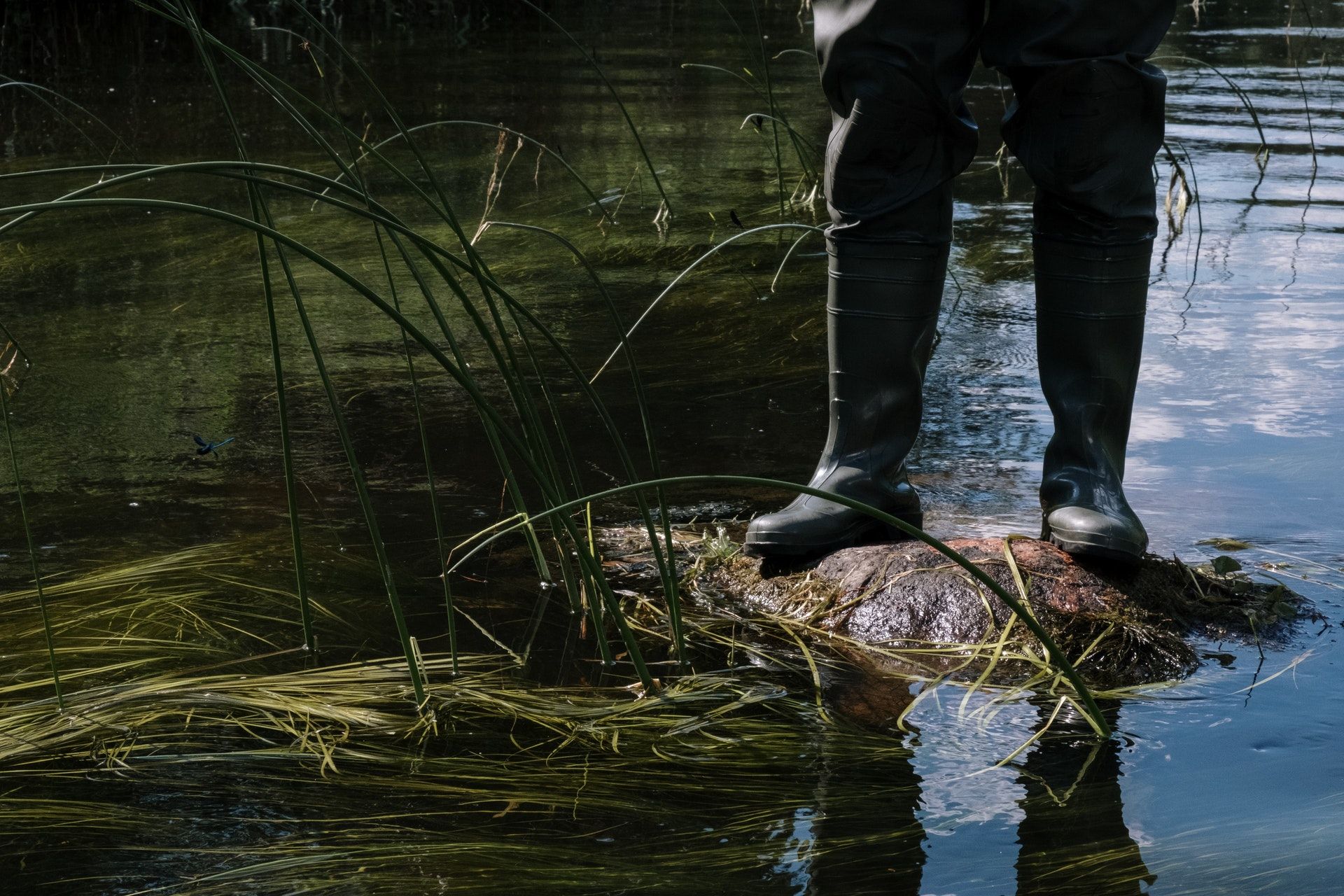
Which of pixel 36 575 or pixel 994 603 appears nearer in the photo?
pixel 36 575

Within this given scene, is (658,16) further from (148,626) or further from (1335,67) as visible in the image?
(148,626)

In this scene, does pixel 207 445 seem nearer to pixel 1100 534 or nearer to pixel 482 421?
pixel 482 421

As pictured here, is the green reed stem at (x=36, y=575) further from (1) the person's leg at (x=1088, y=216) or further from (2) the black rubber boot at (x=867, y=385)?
(1) the person's leg at (x=1088, y=216)

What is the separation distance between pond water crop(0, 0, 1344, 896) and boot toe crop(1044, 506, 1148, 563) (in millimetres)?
166

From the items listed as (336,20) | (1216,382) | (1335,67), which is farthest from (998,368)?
(336,20)

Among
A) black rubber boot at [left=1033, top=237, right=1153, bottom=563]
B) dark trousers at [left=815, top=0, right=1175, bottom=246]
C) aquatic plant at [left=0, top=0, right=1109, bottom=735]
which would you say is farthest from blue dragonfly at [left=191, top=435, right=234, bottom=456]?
black rubber boot at [left=1033, top=237, right=1153, bottom=563]

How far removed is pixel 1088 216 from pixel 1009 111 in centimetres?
18

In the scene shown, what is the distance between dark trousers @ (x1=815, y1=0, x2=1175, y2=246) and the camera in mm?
1843

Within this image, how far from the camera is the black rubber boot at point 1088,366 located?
1.92 meters

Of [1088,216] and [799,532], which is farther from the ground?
[1088,216]

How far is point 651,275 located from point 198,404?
1390 millimetres

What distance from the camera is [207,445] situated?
2287mm

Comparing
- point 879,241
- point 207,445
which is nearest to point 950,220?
point 879,241

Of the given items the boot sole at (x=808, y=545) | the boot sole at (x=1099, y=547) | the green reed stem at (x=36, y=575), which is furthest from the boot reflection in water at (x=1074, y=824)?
the green reed stem at (x=36, y=575)
